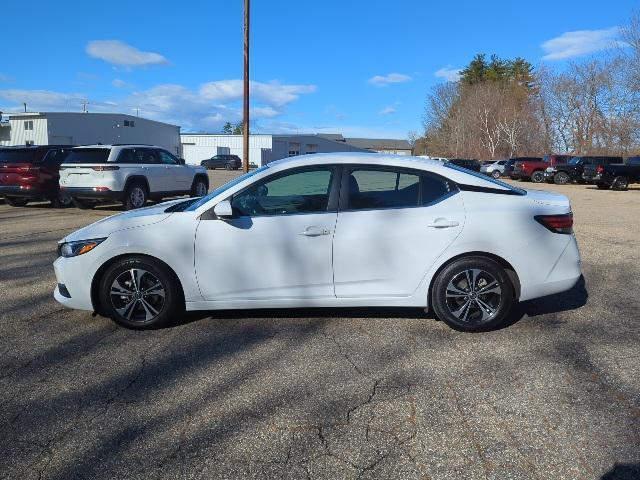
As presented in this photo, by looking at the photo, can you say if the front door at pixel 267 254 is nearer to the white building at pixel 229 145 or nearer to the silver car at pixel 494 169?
the silver car at pixel 494 169

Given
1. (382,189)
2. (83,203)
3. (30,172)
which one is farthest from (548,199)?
(30,172)

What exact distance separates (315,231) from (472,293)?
1.45m

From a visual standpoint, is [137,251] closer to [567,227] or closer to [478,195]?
[478,195]

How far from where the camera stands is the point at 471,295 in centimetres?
455

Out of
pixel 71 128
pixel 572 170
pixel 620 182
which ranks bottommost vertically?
pixel 620 182

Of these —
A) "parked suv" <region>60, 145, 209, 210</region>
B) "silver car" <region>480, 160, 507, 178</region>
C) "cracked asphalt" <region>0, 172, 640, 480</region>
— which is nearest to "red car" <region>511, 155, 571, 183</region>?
"silver car" <region>480, 160, 507, 178</region>

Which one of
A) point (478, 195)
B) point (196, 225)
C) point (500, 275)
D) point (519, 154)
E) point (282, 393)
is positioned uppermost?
point (519, 154)

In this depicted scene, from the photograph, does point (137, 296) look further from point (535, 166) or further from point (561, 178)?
point (535, 166)

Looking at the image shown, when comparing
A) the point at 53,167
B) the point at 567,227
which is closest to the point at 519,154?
the point at 53,167

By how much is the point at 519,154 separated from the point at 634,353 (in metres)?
68.4

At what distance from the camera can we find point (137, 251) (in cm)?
454

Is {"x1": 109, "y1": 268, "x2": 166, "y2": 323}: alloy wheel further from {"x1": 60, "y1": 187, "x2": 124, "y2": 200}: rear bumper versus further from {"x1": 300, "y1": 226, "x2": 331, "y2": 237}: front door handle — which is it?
{"x1": 60, "y1": 187, "x2": 124, "y2": 200}: rear bumper

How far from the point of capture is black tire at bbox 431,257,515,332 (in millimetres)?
4523

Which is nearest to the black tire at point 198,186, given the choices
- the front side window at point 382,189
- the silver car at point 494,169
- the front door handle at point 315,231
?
the front side window at point 382,189
